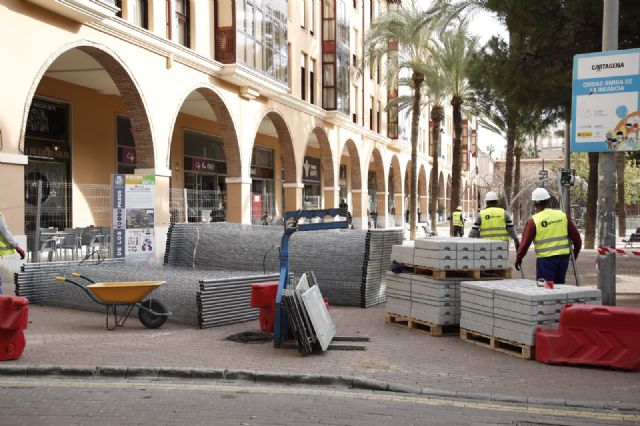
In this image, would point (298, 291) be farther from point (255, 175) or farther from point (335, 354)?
point (255, 175)

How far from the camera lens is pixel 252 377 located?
6516mm

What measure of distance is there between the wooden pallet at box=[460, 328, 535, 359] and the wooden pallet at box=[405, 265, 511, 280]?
0.78m

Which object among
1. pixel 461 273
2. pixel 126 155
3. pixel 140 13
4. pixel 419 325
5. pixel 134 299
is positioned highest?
pixel 140 13

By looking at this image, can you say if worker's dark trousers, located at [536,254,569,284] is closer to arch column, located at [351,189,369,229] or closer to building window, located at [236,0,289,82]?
building window, located at [236,0,289,82]

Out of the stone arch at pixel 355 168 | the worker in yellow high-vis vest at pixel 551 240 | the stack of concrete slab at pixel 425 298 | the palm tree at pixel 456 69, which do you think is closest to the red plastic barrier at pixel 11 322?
the stack of concrete slab at pixel 425 298

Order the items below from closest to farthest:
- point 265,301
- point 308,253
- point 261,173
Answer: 1. point 265,301
2. point 308,253
3. point 261,173

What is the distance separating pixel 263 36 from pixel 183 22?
4020mm

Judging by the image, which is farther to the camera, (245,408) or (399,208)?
(399,208)

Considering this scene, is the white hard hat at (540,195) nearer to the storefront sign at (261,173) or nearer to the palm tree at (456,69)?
the palm tree at (456,69)

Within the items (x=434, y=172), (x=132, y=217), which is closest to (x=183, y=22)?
(x=132, y=217)

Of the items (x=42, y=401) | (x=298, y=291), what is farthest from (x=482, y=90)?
(x=42, y=401)

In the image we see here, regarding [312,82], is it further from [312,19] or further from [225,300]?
[225,300]

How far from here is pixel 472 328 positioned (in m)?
8.15

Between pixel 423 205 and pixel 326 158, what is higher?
pixel 326 158
